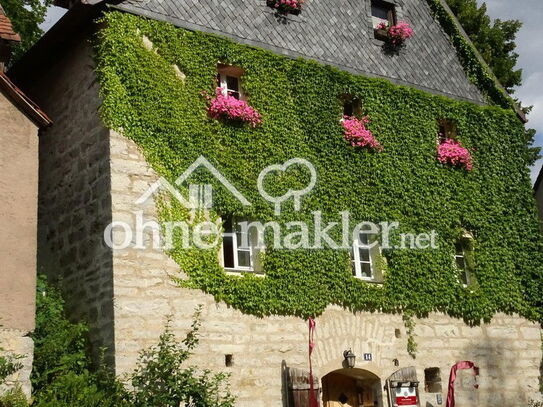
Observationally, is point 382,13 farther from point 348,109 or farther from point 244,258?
point 244,258

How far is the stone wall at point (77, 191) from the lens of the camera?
11328mm

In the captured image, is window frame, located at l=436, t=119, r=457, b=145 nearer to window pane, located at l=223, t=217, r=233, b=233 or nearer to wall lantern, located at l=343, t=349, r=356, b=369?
wall lantern, located at l=343, t=349, r=356, b=369

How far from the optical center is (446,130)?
16.0 meters

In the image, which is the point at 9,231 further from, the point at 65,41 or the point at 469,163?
the point at 469,163

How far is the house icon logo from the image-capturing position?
11.7m

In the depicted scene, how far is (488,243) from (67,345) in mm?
8408

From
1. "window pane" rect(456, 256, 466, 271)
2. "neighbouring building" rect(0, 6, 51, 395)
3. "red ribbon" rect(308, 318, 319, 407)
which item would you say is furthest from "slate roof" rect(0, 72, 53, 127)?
"window pane" rect(456, 256, 466, 271)

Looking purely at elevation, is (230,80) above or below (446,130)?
above

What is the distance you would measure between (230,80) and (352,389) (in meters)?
5.82

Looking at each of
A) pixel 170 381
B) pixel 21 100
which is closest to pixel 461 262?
pixel 170 381

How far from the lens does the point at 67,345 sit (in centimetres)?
1091

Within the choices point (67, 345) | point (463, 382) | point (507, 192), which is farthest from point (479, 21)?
point (67, 345)

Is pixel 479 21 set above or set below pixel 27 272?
above

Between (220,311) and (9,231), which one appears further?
(220,311)
